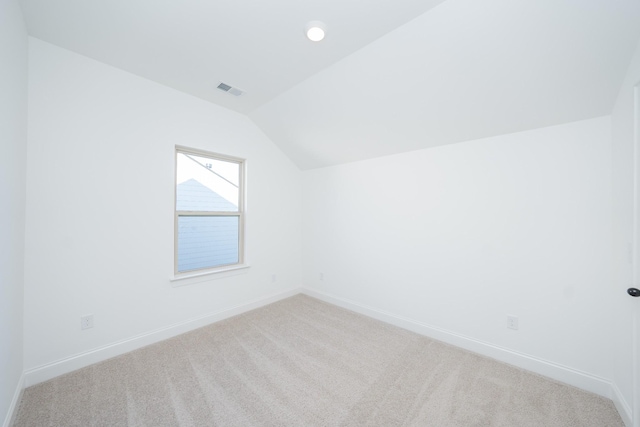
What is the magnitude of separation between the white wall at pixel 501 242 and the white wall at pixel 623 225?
3.7 inches

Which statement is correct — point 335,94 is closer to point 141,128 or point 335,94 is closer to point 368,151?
point 368,151

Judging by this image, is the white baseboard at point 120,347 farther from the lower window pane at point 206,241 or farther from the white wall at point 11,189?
the lower window pane at point 206,241

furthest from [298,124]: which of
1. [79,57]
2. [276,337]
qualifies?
[276,337]

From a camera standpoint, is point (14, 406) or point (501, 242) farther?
point (501, 242)

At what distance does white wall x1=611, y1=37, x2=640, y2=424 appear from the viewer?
1521 millimetres

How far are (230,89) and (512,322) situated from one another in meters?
3.62

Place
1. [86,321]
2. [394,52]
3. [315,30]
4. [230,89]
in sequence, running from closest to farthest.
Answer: [315,30], [394,52], [86,321], [230,89]

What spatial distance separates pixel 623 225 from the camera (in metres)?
1.62

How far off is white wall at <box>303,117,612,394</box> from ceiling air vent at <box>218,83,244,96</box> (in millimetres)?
1720

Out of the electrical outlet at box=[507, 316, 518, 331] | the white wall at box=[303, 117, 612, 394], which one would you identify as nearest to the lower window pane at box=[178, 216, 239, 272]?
the white wall at box=[303, 117, 612, 394]

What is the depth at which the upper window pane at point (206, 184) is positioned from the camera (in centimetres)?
291

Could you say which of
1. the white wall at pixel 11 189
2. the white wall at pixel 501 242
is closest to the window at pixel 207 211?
the white wall at pixel 11 189

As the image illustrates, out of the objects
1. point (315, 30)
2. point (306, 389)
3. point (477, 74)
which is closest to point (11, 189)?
point (315, 30)

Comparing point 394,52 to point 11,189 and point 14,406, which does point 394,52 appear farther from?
point 14,406
